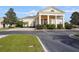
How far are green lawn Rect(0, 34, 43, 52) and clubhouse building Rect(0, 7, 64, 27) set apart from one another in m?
0.33

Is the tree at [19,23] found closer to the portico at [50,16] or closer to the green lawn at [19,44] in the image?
the green lawn at [19,44]

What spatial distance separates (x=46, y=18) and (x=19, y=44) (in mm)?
798

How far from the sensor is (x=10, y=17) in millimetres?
9305

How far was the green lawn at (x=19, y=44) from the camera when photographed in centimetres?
912

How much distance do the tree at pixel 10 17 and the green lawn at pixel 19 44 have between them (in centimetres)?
31

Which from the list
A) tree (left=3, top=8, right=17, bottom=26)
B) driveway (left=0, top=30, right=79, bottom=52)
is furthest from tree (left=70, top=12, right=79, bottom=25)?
tree (left=3, top=8, right=17, bottom=26)

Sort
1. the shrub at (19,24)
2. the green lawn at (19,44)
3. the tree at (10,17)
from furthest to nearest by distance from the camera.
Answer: the shrub at (19,24), the tree at (10,17), the green lawn at (19,44)

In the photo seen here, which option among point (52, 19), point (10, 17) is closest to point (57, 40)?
point (52, 19)

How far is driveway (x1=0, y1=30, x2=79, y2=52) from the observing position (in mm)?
9188

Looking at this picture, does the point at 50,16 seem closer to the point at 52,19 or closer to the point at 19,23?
the point at 52,19

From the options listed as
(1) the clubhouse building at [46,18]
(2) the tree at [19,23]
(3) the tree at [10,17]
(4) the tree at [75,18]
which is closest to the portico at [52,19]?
(1) the clubhouse building at [46,18]

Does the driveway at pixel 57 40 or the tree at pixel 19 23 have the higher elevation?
the tree at pixel 19 23
